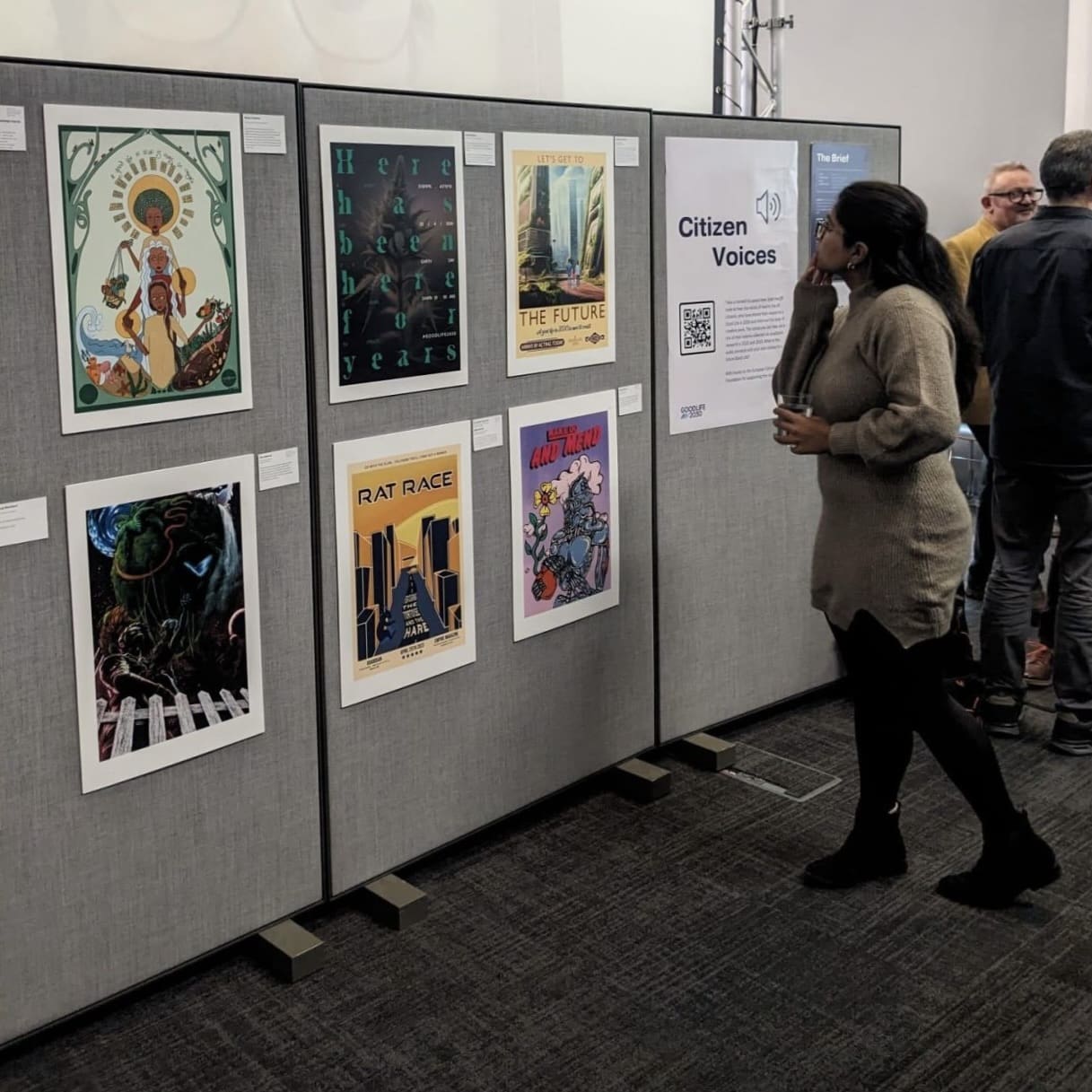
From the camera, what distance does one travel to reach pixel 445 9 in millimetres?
3150

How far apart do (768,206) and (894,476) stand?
115cm

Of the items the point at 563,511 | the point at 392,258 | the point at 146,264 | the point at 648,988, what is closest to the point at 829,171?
the point at 563,511

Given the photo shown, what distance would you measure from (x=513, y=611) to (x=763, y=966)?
2.96 ft

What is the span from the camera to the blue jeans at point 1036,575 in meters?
3.58

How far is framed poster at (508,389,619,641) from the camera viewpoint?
3.01 metres

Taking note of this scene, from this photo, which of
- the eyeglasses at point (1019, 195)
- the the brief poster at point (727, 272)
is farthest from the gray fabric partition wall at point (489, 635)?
the eyeglasses at point (1019, 195)

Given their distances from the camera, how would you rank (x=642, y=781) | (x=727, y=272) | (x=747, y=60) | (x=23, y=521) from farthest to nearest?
(x=747, y=60) → (x=727, y=272) → (x=642, y=781) → (x=23, y=521)

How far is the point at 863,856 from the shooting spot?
2.89 m

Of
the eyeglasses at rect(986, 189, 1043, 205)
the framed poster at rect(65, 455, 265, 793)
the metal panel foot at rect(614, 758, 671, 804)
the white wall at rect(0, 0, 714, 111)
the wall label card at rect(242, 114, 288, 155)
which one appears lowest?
the metal panel foot at rect(614, 758, 671, 804)

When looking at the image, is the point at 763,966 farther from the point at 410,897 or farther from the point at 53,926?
the point at 53,926

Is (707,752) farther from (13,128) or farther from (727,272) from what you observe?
(13,128)

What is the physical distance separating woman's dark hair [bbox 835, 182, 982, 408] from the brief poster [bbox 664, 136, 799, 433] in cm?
71

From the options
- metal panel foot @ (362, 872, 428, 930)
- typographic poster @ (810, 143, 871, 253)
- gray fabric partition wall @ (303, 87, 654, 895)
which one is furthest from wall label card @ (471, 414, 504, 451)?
typographic poster @ (810, 143, 871, 253)

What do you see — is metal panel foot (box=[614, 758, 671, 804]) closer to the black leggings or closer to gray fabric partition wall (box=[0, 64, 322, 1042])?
the black leggings
